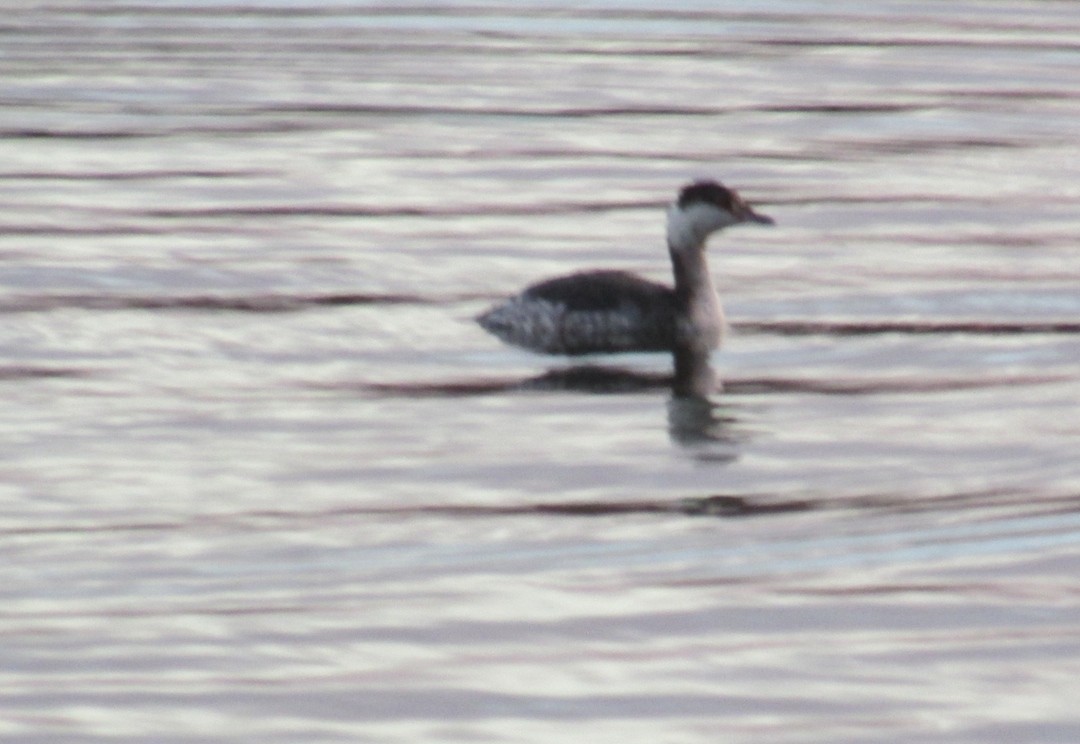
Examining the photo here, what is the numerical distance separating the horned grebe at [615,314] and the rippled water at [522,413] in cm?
23

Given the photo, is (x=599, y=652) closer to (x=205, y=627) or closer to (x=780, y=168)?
(x=205, y=627)

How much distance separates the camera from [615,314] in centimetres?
1816

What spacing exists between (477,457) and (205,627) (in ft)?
11.1

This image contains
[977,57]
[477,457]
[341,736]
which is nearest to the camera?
[341,736]

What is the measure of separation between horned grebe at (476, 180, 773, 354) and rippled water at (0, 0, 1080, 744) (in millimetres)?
231

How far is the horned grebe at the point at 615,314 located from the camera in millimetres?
17875

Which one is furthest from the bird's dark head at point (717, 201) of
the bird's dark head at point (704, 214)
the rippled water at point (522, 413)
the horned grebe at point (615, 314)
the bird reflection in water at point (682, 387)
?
the bird reflection in water at point (682, 387)

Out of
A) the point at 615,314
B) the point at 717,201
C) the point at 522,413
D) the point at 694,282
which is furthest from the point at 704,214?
the point at 522,413

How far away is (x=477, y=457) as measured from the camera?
14703 millimetres

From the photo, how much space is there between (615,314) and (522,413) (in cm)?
238

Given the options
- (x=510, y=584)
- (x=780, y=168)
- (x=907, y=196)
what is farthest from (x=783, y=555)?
(x=780, y=168)

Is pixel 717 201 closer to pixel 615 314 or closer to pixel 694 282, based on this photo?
pixel 694 282

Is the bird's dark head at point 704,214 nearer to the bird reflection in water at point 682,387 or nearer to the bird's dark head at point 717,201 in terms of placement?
the bird's dark head at point 717,201

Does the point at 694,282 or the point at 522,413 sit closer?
the point at 522,413
